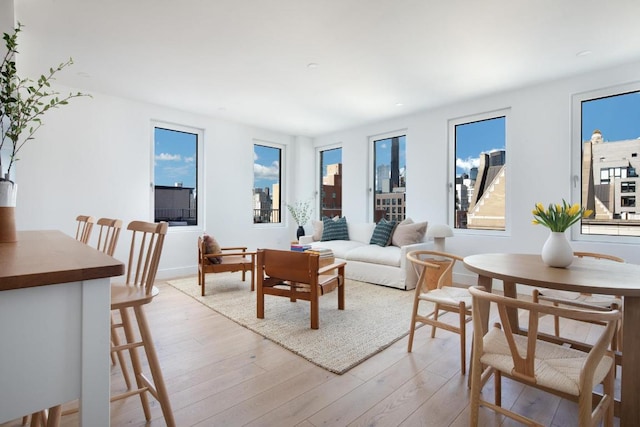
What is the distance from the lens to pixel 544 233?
12.5ft

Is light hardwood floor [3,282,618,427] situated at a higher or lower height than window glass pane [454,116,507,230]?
lower

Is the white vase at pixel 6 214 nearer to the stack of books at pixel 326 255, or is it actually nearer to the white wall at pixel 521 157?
the stack of books at pixel 326 255

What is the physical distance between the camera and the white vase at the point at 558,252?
178 cm

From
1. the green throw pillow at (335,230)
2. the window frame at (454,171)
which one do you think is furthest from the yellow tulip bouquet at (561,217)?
the green throw pillow at (335,230)

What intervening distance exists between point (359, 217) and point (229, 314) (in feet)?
10.9

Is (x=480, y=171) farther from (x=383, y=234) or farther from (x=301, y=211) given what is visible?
(x=301, y=211)

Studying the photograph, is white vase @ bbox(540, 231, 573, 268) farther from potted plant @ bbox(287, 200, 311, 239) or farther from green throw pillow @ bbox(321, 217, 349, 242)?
potted plant @ bbox(287, 200, 311, 239)

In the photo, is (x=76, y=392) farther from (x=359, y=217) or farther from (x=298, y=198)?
(x=298, y=198)

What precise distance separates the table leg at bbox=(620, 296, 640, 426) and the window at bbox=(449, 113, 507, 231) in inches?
122

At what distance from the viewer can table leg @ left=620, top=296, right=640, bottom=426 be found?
1.31 meters

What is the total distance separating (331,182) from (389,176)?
140cm

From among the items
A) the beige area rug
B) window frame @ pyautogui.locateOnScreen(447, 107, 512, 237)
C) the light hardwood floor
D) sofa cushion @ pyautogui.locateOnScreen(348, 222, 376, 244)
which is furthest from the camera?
sofa cushion @ pyautogui.locateOnScreen(348, 222, 376, 244)

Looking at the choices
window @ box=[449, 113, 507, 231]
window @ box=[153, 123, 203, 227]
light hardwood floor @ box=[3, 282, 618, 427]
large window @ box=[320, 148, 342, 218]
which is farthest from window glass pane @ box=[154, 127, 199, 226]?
window @ box=[449, 113, 507, 231]

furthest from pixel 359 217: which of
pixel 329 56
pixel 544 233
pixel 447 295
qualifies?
pixel 447 295
